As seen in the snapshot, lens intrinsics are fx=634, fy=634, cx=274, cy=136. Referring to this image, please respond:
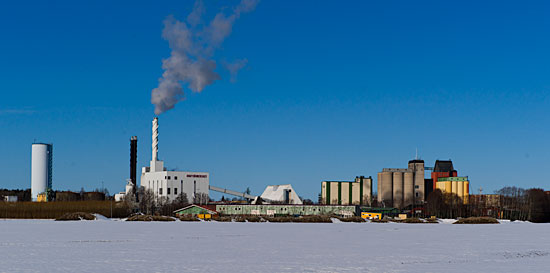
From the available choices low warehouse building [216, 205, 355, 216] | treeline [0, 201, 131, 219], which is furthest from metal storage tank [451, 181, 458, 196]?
treeline [0, 201, 131, 219]

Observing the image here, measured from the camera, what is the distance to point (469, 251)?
3572 centimetres

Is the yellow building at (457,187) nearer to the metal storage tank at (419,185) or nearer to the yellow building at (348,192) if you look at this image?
the metal storage tank at (419,185)

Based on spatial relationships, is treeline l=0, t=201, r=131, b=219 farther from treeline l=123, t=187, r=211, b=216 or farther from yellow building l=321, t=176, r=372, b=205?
yellow building l=321, t=176, r=372, b=205

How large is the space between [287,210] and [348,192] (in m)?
39.4

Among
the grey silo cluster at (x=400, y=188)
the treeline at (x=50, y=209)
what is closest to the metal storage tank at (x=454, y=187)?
the grey silo cluster at (x=400, y=188)

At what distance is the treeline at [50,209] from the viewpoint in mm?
112750

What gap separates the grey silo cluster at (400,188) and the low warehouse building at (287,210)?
1631 inches

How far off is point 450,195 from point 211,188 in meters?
60.1

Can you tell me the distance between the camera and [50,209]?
113 meters

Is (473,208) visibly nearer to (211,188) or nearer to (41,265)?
(211,188)

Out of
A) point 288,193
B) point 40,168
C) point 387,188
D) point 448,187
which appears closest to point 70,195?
point 40,168

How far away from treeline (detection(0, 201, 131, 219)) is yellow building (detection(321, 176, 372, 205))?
6547 cm

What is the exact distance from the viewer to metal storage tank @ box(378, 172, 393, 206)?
17225 centimetres

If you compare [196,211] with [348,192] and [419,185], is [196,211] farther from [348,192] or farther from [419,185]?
[419,185]
